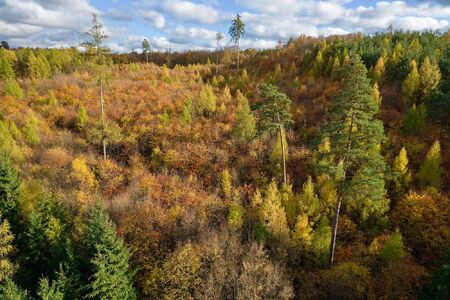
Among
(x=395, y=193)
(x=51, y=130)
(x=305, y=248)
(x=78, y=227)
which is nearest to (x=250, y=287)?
(x=305, y=248)

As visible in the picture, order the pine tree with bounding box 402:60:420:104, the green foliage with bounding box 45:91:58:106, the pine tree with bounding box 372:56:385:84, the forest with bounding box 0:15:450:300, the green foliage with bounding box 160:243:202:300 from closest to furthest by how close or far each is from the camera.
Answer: the forest with bounding box 0:15:450:300, the green foliage with bounding box 160:243:202:300, the pine tree with bounding box 402:60:420:104, the pine tree with bounding box 372:56:385:84, the green foliage with bounding box 45:91:58:106

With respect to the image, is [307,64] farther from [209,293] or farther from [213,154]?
[209,293]

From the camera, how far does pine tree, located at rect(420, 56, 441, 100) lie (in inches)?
1689

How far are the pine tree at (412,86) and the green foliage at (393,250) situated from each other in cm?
2681

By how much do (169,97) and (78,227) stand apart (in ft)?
110

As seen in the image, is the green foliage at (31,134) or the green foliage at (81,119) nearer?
the green foliage at (31,134)

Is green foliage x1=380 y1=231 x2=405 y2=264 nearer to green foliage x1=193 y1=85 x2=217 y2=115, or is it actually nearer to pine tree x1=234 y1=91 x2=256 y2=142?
pine tree x1=234 y1=91 x2=256 y2=142

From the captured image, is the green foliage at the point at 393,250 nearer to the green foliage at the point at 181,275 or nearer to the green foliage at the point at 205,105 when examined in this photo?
the green foliage at the point at 181,275

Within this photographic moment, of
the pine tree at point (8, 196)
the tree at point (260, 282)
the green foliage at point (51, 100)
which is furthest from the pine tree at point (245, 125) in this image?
the green foliage at point (51, 100)

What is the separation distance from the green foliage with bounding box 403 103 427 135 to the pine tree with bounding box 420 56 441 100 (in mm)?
5183

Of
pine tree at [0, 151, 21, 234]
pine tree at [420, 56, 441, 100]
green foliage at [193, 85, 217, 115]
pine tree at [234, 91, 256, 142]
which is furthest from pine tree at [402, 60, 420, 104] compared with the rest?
pine tree at [0, 151, 21, 234]

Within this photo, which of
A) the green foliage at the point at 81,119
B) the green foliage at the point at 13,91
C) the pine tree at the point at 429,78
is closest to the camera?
the pine tree at the point at 429,78

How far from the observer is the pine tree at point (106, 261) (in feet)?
71.1

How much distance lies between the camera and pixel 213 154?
1660 inches
